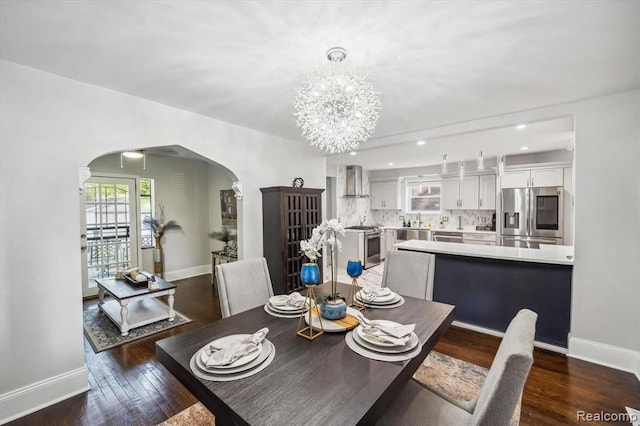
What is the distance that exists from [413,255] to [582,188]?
1.83 m

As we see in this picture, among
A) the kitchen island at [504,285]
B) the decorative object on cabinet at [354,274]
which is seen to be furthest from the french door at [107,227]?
the kitchen island at [504,285]

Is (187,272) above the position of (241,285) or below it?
below

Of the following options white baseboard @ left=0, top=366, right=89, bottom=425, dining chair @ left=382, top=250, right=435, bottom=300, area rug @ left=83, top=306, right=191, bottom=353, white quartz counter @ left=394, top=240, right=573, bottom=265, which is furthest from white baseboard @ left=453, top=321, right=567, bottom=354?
white baseboard @ left=0, top=366, right=89, bottom=425

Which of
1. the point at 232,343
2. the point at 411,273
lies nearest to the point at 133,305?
the point at 232,343

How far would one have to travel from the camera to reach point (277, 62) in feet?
6.38

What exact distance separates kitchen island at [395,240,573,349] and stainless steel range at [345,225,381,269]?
274cm

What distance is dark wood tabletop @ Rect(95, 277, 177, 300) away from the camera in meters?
3.29

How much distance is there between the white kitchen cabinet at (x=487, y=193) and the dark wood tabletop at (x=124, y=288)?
617 cm

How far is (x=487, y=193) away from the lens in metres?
6.08

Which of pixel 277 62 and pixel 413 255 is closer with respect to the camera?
pixel 277 62

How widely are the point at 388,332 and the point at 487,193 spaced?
5872 mm

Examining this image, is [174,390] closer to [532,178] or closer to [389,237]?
[389,237]

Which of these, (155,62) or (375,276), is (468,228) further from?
(155,62)

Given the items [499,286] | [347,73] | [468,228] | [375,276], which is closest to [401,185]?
[468,228]
